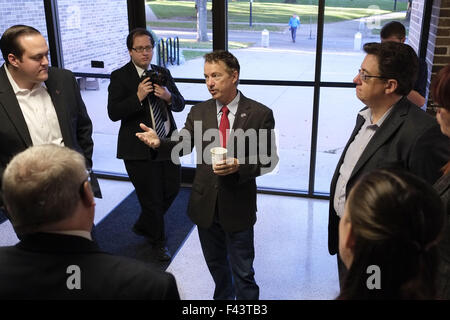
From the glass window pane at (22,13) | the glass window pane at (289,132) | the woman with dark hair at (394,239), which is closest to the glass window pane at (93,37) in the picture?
the glass window pane at (22,13)

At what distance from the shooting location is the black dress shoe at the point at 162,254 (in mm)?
3559

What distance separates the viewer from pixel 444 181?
1.73 m

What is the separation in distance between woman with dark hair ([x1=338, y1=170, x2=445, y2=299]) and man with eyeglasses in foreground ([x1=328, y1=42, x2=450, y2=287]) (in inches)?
39.5

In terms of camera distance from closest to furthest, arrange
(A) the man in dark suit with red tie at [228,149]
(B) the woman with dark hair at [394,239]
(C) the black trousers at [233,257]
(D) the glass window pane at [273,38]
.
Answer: (B) the woman with dark hair at [394,239], (A) the man in dark suit with red tie at [228,149], (C) the black trousers at [233,257], (D) the glass window pane at [273,38]

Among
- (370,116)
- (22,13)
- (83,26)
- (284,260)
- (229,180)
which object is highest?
(22,13)

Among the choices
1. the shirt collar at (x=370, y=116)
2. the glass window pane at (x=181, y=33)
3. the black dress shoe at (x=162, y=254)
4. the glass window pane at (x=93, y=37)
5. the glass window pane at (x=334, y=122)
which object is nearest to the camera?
the shirt collar at (x=370, y=116)

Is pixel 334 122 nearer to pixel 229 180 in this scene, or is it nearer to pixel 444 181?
pixel 229 180

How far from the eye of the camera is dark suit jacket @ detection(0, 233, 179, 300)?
3.95ft

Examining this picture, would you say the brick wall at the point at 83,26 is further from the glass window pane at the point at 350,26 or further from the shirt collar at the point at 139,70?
the glass window pane at the point at 350,26

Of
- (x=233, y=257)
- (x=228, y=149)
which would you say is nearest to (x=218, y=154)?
(x=228, y=149)

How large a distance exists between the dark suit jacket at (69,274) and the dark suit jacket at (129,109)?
217cm

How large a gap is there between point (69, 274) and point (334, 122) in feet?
15.2
